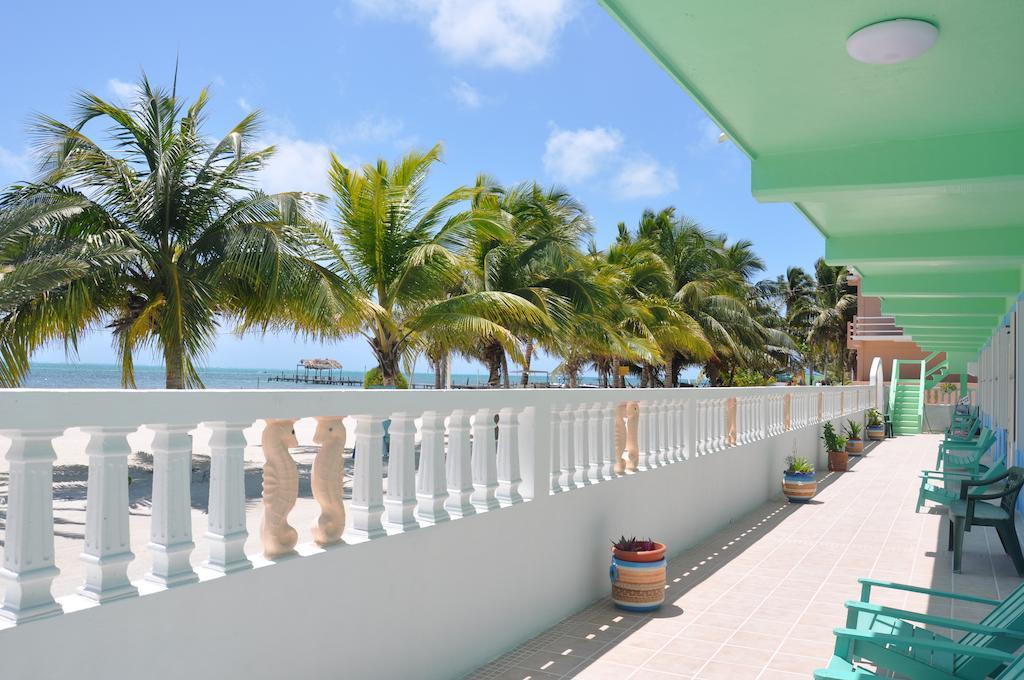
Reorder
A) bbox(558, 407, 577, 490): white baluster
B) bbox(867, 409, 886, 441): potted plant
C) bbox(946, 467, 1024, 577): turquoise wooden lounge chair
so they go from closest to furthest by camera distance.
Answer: bbox(558, 407, 577, 490): white baluster, bbox(946, 467, 1024, 577): turquoise wooden lounge chair, bbox(867, 409, 886, 441): potted plant

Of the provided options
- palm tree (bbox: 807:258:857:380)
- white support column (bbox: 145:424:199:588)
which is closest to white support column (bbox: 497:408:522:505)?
white support column (bbox: 145:424:199:588)

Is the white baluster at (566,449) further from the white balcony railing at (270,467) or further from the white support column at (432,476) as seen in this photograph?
the white support column at (432,476)

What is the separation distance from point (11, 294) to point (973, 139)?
10486mm

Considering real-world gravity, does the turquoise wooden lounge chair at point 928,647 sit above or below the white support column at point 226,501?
below

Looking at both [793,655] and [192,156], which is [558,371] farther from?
[793,655]

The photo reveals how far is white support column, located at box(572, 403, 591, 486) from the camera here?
235 inches

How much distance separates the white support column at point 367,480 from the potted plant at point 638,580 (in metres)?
2.50

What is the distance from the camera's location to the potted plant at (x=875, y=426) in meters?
23.6

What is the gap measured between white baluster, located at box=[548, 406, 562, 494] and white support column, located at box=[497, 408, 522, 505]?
0.48m

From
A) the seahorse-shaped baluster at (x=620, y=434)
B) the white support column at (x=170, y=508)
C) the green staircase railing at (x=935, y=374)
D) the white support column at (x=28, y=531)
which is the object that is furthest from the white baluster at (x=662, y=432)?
the green staircase railing at (x=935, y=374)

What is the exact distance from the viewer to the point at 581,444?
602 centimetres

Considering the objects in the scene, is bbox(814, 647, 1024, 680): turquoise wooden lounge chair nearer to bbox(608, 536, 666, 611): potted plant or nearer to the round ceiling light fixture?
bbox(608, 536, 666, 611): potted plant

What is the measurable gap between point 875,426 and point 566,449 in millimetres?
20751

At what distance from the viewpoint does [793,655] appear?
5.02 m
